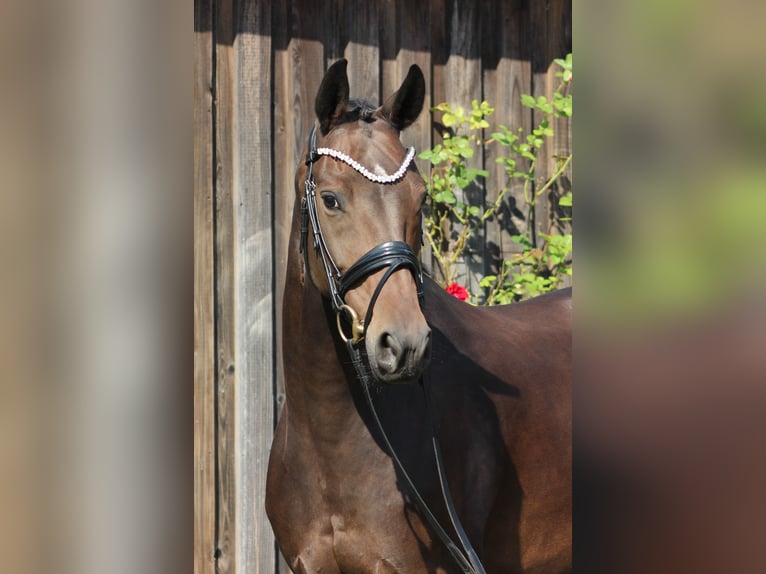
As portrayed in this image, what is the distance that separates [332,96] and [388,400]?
90 cm

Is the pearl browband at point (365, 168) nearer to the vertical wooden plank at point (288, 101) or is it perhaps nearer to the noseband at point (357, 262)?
the noseband at point (357, 262)

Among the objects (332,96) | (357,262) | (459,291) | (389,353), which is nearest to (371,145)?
(332,96)

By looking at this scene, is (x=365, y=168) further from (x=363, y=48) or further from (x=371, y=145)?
(x=363, y=48)

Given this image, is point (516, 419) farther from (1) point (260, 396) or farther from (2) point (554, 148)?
(2) point (554, 148)

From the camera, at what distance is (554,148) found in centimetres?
490

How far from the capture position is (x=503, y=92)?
480cm

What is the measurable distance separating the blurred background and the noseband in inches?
73.7

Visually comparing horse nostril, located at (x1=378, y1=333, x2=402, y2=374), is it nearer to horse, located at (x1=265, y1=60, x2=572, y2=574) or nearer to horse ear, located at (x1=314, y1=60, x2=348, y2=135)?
horse, located at (x1=265, y1=60, x2=572, y2=574)

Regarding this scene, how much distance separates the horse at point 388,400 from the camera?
2449 millimetres

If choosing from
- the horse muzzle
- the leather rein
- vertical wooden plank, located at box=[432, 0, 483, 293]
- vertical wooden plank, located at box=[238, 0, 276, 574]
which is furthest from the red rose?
→ the horse muzzle

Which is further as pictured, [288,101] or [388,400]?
[288,101]
